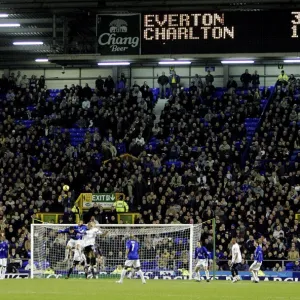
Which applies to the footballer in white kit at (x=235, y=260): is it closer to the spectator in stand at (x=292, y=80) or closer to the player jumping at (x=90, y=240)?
the player jumping at (x=90, y=240)

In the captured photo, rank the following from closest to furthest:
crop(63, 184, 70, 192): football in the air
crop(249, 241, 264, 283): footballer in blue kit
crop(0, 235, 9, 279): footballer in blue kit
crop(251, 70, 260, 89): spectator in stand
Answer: crop(249, 241, 264, 283): footballer in blue kit → crop(0, 235, 9, 279): footballer in blue kit → crop(63, 184, 70, 192): football in the air → crop(251, 70, 260, 89): spectator in stand

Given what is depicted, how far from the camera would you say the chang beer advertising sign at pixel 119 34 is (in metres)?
35.4

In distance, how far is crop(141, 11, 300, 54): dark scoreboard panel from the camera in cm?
3453

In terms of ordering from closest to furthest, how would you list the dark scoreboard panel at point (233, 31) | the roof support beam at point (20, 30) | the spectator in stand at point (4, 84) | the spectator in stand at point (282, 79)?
the dark scoreboard panel at point (233, 31) → the roof support beam at point (20, 30) → the spectator in stand at point (282, 79) → the spectator in stand at point (4, 84)

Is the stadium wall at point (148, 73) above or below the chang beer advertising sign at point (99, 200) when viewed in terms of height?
above

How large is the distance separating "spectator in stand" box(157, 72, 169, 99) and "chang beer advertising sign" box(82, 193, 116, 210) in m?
11.4

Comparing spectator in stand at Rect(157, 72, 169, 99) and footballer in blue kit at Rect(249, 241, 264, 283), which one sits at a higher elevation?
spectator in stand at Rect(157, 72, 169, 99)

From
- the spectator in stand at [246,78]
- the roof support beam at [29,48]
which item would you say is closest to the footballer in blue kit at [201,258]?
the spectator in stand at [246,78]

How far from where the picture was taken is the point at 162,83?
51.3 meters

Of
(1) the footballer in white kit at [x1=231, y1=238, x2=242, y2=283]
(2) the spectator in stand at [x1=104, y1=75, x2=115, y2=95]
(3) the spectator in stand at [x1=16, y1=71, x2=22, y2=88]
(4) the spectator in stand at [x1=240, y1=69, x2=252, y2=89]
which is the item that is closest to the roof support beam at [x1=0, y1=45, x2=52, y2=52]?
(3) the spectator in stand at [x1=16, y1=71, x2=22, y2=88]

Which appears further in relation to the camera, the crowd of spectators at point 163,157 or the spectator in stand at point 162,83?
the spectator in stand at point 162,83

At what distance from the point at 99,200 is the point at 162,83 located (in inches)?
454

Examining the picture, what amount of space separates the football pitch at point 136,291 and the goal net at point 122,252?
3444mm

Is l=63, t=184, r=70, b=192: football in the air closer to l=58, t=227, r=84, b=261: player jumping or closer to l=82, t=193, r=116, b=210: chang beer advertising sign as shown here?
l=82, t=193, r=116, b=210: chang beer advertising sign
